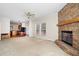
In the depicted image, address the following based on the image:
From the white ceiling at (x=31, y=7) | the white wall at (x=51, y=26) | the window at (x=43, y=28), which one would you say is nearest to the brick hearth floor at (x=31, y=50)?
the white wall at (x=51, y=26)

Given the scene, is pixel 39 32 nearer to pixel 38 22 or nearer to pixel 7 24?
pixel 38 22

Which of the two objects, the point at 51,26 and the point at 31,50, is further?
the point at 51,26

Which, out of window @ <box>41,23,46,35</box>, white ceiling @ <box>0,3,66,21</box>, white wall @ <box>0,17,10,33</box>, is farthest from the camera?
white wall @ <box>0,17,10,33</box>

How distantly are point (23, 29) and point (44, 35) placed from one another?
8283 millimetres

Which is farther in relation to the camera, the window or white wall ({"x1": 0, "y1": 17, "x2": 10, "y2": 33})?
white wall ({"x1": 0, "y1": 17, "x2": 10, "y2": 33})

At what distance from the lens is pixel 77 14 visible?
3629 mm

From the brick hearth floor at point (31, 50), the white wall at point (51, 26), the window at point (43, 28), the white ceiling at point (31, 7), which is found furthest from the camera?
the window at point (43, 28)

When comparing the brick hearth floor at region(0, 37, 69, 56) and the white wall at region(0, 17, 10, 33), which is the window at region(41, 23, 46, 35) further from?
the white wall at region(0, 17, 10, 33)

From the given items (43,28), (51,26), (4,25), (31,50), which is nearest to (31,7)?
(31,50)

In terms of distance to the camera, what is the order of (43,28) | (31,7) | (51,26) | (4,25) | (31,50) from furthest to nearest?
(4,25)
(43,28)
(51,26)
(31,7)
(31,50)

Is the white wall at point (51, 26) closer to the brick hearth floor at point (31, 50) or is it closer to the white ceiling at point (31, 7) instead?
the white ceiling at point (31, 7)

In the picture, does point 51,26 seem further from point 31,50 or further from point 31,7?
point 31,50

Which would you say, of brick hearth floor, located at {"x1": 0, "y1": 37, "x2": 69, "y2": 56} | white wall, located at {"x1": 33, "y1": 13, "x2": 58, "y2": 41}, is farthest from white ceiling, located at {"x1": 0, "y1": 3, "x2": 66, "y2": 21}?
brick hearth floor, located at {"x1": 0, "y1": 37, "x2": 69, "y2": 56}

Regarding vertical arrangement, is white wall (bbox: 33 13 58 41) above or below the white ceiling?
below
